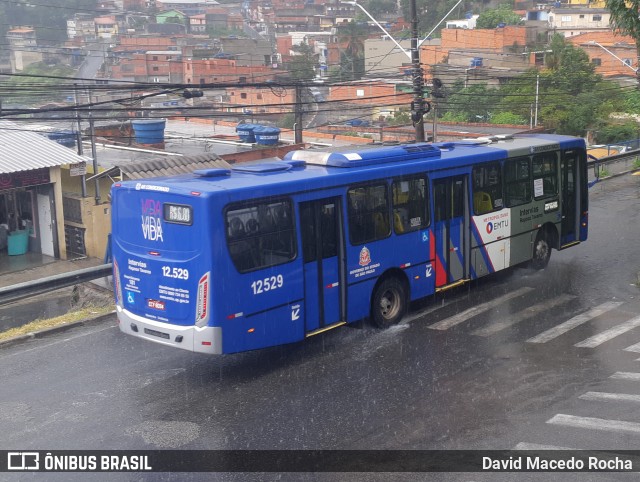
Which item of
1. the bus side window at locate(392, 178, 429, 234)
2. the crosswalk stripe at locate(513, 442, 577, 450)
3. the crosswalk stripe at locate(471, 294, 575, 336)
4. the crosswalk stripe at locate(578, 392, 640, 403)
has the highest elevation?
the bus side window at locate(392, 178, 429, 234)

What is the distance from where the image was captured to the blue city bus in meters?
10.5

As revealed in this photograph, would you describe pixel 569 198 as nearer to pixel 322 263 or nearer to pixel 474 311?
pixel 474 311

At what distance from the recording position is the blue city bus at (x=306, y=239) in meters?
10.5

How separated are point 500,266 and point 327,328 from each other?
4.96 meters

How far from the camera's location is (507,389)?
10344mm

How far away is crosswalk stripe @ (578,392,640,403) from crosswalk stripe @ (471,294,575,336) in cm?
281

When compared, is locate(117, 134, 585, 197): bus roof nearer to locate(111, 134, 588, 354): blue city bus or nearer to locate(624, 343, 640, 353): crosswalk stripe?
locate(111, 134, 588, 354): blue city bus

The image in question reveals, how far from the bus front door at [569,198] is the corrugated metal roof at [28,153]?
604 inches

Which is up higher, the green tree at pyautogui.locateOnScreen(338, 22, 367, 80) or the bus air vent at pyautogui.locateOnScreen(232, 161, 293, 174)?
the green tree at pyautogui.locateOnScreen(338, 22, 367, 80)

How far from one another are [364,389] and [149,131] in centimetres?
2594

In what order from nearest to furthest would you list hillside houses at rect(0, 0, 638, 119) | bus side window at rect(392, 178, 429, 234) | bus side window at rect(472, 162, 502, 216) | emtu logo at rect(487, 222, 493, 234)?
bus side window at rect(392, 178, 429, 234), bus side window at rect(472, 162, 502, 216), emtu logo at rect(487, 222, 493, 234), hillside houses at rect(0, 0, 638, 119)

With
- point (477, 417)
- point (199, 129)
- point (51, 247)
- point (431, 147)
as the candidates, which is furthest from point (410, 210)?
point (199, 129)

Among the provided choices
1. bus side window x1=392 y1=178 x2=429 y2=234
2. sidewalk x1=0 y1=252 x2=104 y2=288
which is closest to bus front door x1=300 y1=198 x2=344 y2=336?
bus side window x1=392 y1=178 x2=429 y2=234

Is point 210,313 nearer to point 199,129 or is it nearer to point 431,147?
point 431,147
